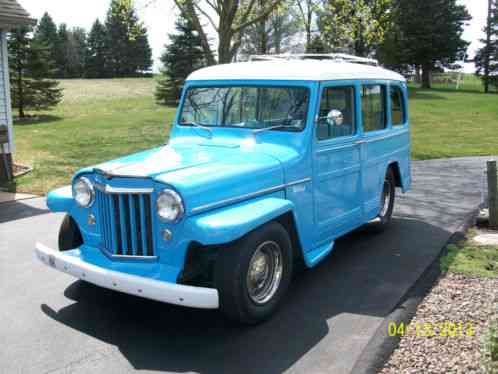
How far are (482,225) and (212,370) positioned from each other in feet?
16.3

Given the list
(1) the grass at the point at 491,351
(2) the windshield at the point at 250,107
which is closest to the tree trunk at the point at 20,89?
(2) the windshield at the point at 250,107

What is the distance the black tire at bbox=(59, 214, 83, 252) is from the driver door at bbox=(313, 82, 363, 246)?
2.18 metres

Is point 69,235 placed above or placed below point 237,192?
below

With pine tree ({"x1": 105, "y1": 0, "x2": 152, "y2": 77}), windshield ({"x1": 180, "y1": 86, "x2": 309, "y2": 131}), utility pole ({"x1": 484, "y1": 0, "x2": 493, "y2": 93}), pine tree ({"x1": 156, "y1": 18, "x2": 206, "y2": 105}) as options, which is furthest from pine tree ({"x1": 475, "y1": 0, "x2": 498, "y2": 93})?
windshield ({"x1": 180, "y1": 86, "x2": 309, "y2": 131})

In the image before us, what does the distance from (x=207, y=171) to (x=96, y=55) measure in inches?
2505

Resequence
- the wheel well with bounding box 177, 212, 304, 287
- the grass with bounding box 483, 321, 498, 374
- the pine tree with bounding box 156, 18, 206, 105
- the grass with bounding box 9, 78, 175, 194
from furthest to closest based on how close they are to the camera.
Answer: the pine tree with bounding box 156, 18, 206, 105, the grass with bounding box 9, 78, 175, 194, the wheel well with bounding box 177, 212, 304, 287, the grass with bounding box 483, 321, 498, 374

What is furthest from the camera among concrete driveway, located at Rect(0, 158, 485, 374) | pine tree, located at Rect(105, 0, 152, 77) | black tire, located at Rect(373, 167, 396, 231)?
pine tree, located at Rect(105, 0, 152, 77)

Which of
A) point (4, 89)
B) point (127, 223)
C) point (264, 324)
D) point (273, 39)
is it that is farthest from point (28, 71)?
point (264, 324)

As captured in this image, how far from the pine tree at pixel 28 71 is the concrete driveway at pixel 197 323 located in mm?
19382

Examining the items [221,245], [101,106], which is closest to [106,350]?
[221,245]

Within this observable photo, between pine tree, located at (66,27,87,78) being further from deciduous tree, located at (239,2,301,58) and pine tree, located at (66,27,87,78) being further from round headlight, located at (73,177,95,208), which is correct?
round headlight, located at (73,177,95,208)

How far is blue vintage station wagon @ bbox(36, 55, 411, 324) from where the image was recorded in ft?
13.3

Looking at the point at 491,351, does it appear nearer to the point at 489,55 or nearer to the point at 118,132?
the point at 118,132

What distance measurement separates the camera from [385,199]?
24.0 ft
